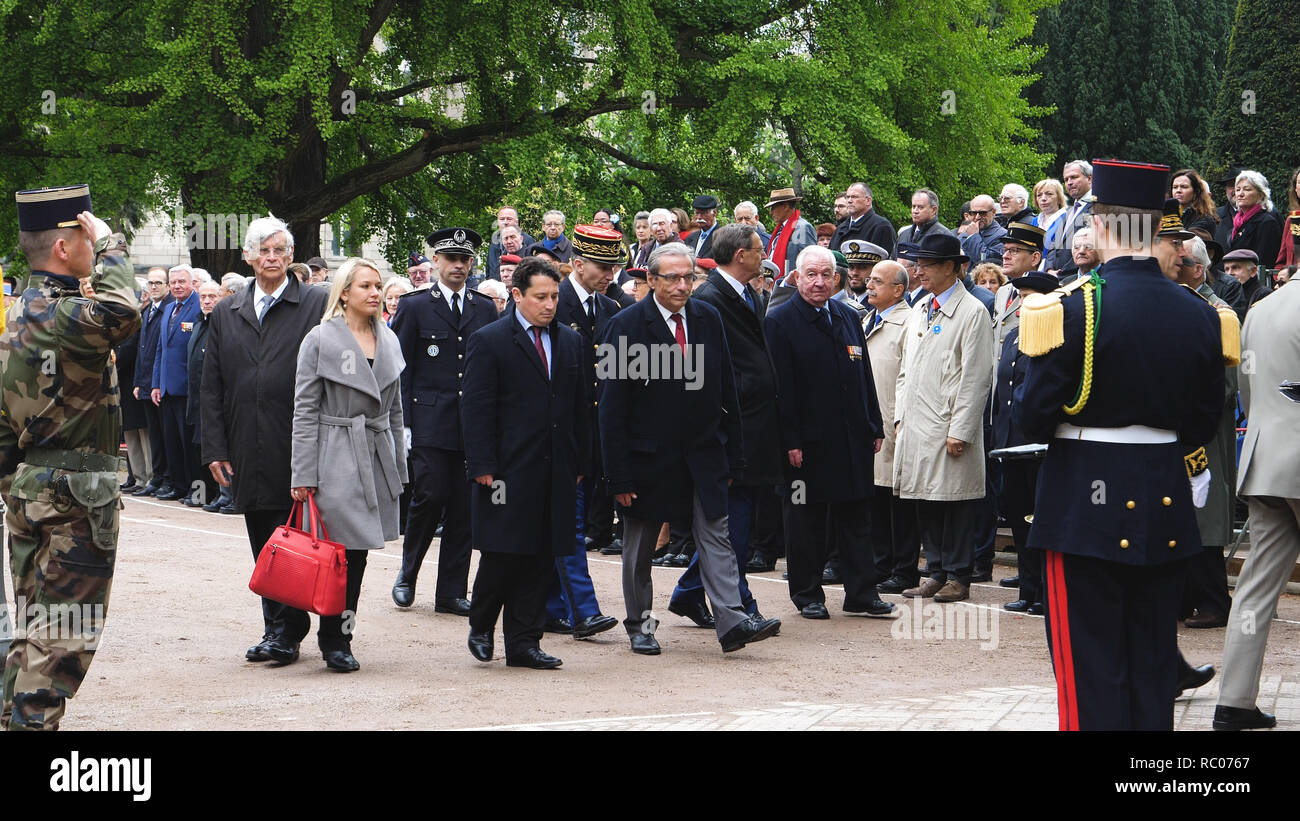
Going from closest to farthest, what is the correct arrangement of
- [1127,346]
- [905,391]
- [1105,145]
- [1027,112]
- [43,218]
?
[1127,346]
[43,218]
[905,391]
[1027,112]
[1105,145]

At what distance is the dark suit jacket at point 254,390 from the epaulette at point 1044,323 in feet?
15.1

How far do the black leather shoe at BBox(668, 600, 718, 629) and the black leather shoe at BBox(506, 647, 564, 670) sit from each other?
1.59 meters

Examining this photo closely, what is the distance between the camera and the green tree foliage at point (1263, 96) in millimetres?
15953

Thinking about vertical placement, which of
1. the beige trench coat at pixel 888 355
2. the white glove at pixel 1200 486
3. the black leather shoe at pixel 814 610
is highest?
the beige trench coat at pixel 888 355

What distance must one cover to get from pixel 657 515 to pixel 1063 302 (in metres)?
3.97

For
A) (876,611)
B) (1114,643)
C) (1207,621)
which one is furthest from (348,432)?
→ (1207,621)

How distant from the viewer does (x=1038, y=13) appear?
34094mm

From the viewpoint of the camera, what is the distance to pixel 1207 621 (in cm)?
1019

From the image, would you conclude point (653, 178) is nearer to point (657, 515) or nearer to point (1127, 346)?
point (657, 515)

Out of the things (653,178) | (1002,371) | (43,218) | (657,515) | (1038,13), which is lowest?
(657,515)

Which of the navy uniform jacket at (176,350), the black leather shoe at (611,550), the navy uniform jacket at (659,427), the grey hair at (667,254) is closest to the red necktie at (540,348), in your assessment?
the navy uniform jacket at (659,427)

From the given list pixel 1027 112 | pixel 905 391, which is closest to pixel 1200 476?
pixel 905 391

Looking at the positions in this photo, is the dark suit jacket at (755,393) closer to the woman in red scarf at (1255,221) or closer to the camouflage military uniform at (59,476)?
the camouflage military uniform at (59,476)

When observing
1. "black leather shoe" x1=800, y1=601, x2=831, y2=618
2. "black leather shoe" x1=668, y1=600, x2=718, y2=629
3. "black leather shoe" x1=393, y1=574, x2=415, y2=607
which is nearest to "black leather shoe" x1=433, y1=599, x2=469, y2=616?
"black leather shoe" x1=393, y1=574, x2=415, y2=607
